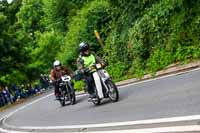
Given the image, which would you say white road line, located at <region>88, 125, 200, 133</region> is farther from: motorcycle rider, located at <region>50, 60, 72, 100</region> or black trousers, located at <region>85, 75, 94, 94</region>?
motorcycle rider, located at <region>50, 60, 72, 100</region>

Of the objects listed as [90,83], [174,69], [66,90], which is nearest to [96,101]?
[90,83]

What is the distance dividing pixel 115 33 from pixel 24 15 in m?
43.8

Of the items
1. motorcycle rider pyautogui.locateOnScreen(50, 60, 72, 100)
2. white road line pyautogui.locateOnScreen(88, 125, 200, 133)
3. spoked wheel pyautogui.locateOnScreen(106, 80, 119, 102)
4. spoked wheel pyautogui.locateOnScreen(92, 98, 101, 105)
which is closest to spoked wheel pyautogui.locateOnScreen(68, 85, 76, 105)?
motorcycle rider pyautogui.locateOnScreen(50, 60, 72, 100)

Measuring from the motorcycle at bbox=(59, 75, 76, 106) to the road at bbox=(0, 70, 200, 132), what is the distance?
2649 mm

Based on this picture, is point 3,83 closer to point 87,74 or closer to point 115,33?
point 115,33

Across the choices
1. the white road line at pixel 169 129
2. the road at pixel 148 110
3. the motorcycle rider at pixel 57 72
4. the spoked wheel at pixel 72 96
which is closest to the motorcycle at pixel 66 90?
the spoked wheel at pixel 72 96

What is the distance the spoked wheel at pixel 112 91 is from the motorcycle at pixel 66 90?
4013mm

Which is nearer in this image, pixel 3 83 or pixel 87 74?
pixel 87 74

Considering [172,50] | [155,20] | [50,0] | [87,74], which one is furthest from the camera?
[50,0]

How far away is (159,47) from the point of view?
63.5 ft

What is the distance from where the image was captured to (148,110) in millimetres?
10781

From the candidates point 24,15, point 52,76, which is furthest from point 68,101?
point 24,15

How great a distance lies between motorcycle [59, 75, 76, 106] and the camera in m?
18.1

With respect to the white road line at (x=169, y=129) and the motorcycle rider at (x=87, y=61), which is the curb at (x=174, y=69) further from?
the white road line at (x=169, y=129)
